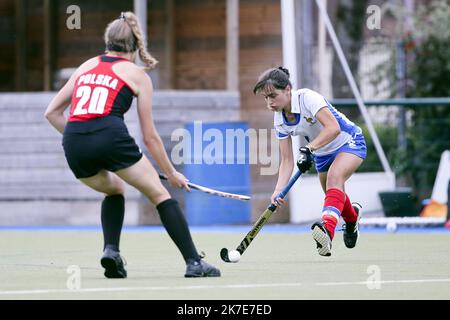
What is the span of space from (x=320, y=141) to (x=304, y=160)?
341 mm

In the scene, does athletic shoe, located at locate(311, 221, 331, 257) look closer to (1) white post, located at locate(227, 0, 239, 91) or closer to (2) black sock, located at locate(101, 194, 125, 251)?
(2) black sock, located at locate(101, 194, 125, 251)

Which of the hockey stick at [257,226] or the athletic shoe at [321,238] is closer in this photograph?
the athletic shoe at [321,238]

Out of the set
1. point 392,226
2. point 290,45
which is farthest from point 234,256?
point 290,45

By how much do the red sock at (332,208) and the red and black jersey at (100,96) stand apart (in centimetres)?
231

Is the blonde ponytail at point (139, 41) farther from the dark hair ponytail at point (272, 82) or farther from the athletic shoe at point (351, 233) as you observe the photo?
the athletic shoe at point (351, 233)

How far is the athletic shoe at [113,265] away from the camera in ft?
27.8

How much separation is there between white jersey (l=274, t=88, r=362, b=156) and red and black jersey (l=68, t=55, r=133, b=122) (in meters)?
2.18

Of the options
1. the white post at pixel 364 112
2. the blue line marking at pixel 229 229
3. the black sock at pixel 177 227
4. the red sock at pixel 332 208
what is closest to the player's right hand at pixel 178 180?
the black sock at pixel 177 227

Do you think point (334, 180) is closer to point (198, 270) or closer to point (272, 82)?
point (272, 82)

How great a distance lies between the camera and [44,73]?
20.9 meters

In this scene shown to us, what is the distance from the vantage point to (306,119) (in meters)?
10.3

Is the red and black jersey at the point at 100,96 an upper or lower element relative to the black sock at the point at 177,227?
upper

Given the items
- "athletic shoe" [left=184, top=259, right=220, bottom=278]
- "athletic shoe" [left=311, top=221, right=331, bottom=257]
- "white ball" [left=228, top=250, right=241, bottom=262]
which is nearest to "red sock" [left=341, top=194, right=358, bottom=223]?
"athletic shoe" [left=311, top=221, right=331, bottom=257]

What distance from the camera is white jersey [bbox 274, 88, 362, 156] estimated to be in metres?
10.2
